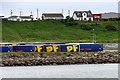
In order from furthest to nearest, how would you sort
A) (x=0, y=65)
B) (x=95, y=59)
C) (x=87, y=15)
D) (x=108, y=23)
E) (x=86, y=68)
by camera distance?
(x=87, y=15), (x=108, y=23), (x=95, y=59), (x=0, y=65), (x=86, y=68)

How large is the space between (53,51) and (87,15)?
238ft

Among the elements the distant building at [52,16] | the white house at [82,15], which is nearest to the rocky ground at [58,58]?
the white house at [82,15]

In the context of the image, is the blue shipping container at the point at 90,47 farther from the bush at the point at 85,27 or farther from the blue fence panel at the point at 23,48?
the bush at the point at 85,27

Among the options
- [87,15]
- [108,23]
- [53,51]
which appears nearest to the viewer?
[53,51]

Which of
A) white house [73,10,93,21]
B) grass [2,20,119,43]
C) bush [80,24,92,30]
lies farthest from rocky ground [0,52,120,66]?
white house [73,10,93,21]

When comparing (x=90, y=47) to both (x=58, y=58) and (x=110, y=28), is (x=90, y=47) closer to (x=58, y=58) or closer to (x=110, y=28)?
(x=58, y=58)

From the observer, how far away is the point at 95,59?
49.1m

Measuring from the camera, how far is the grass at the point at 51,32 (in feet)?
288

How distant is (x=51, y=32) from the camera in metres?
96.8

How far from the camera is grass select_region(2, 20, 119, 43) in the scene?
87750 mm

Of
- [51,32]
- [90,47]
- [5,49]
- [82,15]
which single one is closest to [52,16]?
[82,15]

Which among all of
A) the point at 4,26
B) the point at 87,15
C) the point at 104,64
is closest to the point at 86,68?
the point at 104,64

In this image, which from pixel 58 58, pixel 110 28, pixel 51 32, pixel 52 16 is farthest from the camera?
Answer: pixel 52 16

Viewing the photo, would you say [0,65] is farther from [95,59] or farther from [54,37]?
[54,37]
